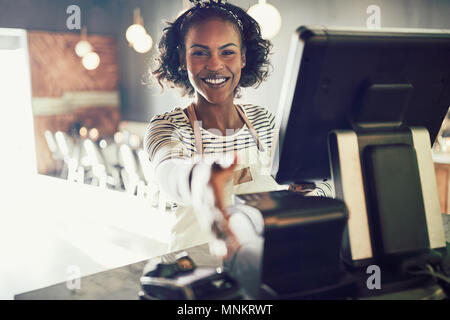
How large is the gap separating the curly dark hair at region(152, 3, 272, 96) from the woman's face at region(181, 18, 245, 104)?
0.13 ft

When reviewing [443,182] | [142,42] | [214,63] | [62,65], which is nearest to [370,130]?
[214,63]

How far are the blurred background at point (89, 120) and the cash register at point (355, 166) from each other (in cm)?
209

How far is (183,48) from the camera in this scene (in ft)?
4.69

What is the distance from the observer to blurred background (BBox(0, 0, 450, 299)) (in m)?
3.97

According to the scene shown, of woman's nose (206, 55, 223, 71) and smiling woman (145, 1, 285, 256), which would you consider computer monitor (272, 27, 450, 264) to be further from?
woman's nose (206, 55, 223, 71)

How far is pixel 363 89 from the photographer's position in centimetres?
83

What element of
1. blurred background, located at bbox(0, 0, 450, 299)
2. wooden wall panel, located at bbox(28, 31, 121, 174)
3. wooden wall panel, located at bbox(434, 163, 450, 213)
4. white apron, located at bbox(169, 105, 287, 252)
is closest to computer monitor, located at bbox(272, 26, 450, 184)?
white apron, located at bbox(169, 105, 287, 252)

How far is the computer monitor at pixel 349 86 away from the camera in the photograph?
76cm

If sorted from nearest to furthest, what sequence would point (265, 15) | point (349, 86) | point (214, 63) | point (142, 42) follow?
point (349, 86)
point (214, 63)
point (265, 15)
point (142, 42)

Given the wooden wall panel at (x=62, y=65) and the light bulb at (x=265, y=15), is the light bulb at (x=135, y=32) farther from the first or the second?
the wooden wall panel at (x=62, y=65)

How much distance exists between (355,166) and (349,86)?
6.3 inches

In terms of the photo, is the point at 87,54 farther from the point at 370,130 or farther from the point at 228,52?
the point at 370,130
